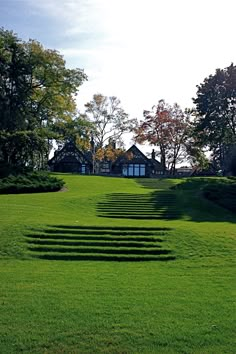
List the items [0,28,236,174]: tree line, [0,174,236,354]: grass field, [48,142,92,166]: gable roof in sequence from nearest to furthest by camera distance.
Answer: [0,174,236,354]: grass field
[0,28,236,174]: tree line
[48,142,92,166]: gable roof

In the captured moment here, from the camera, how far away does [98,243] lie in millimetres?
14367

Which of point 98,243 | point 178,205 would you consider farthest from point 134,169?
point 98,243

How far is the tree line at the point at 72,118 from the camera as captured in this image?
41.2 metres

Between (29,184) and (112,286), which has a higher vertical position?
(29,184)

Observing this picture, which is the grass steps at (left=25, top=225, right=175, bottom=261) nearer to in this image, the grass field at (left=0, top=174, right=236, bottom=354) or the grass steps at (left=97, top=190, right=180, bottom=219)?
the grass field at (left=0, top=174, right=236, bottom=354)

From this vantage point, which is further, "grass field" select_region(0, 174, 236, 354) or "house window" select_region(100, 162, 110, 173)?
"house window" select_region(100, 162, 110, 173)

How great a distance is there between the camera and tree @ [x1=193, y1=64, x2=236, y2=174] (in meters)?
52.4

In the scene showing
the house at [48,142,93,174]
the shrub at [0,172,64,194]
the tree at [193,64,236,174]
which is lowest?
the shrub at [0,172,64,194]

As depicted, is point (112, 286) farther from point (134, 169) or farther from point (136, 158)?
point (134, 169)

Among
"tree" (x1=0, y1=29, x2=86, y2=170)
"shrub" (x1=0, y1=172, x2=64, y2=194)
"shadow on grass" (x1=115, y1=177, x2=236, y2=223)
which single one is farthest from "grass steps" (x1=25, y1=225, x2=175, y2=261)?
"tree" (x1=0, y1=29, x2=86, y2=170)

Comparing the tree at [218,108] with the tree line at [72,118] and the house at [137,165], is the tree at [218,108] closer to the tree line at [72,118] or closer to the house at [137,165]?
the tree line at [72,118]

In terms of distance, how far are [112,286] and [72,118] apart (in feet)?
140

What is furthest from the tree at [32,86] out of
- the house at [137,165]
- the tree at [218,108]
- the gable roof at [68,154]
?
the house at [137,165]

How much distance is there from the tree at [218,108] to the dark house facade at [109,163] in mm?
17644
